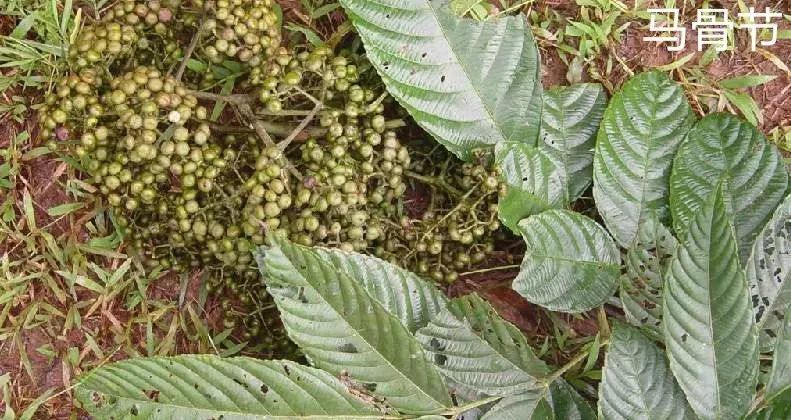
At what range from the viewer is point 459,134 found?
1.85 m

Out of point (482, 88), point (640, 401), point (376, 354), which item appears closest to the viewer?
point (376, 354)

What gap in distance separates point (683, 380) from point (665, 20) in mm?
926

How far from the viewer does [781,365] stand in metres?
1.64

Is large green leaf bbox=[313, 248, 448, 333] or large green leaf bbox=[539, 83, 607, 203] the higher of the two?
large green leaf bbox=[539, 83, 607, 203]

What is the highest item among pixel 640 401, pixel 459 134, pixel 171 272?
pixel 459 134

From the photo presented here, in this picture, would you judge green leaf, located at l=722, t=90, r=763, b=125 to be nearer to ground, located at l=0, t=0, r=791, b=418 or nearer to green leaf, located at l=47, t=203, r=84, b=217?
ground, located at l=0, t=0, r=791, b=418

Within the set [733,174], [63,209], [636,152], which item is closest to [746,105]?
[733,174]

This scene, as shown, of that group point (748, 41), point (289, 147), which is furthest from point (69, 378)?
point (748, 41)

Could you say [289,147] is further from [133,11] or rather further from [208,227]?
[133,11]

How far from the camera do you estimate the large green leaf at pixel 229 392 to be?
148 centimetres

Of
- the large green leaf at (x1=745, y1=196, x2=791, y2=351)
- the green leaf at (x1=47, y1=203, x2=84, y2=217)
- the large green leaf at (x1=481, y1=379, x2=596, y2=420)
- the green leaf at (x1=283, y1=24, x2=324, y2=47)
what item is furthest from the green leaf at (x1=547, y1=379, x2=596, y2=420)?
the green leaf at (x1=47, y1=203, x2=84, y2=217)

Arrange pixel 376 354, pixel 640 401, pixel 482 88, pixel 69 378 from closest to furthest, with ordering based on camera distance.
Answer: pixel 376 354 → pixel 640 401 → pixel 482 88 → pixel 69 378

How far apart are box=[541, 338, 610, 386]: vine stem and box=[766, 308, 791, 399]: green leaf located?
0.33 meters

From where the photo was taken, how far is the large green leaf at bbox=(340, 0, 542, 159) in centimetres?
180
